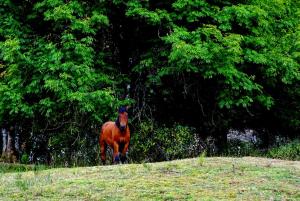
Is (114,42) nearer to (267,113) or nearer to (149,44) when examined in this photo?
(149,44)

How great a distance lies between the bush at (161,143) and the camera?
68.4 feet

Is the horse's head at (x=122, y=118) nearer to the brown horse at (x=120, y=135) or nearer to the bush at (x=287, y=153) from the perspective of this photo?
the brown horse at (x=120, y=135)

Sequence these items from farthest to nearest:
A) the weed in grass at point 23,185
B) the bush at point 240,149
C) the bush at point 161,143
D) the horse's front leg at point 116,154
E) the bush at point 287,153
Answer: the bush at point 240,149 < the bush at point 161,143 < the bush at point 287,153 < the horse's front leg at point 116,154 < the weed in grass at point 23,185

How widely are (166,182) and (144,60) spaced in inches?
412

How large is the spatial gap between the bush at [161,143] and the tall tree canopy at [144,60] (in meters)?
0.69

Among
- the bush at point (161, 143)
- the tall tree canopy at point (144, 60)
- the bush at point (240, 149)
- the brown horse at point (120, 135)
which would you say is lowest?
the bush at point (240, 149)

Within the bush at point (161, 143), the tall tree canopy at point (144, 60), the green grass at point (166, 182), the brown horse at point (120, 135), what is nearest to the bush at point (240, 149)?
the tall tree canopy at point (144, 60)

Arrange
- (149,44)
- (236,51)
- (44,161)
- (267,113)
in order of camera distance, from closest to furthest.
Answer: (236,51) → (149,44) → (44,161) → (267,113)

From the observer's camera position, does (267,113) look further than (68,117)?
Yes

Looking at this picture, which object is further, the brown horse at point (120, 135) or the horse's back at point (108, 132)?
the horse's back at point (108, 132)

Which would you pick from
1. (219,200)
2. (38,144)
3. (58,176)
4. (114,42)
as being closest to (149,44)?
(114,42)

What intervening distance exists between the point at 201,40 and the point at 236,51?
5.48 feet

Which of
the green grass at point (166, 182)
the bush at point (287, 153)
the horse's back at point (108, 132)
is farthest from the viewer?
the bush at point (287, 153)

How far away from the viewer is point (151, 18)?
1881 centimetres
